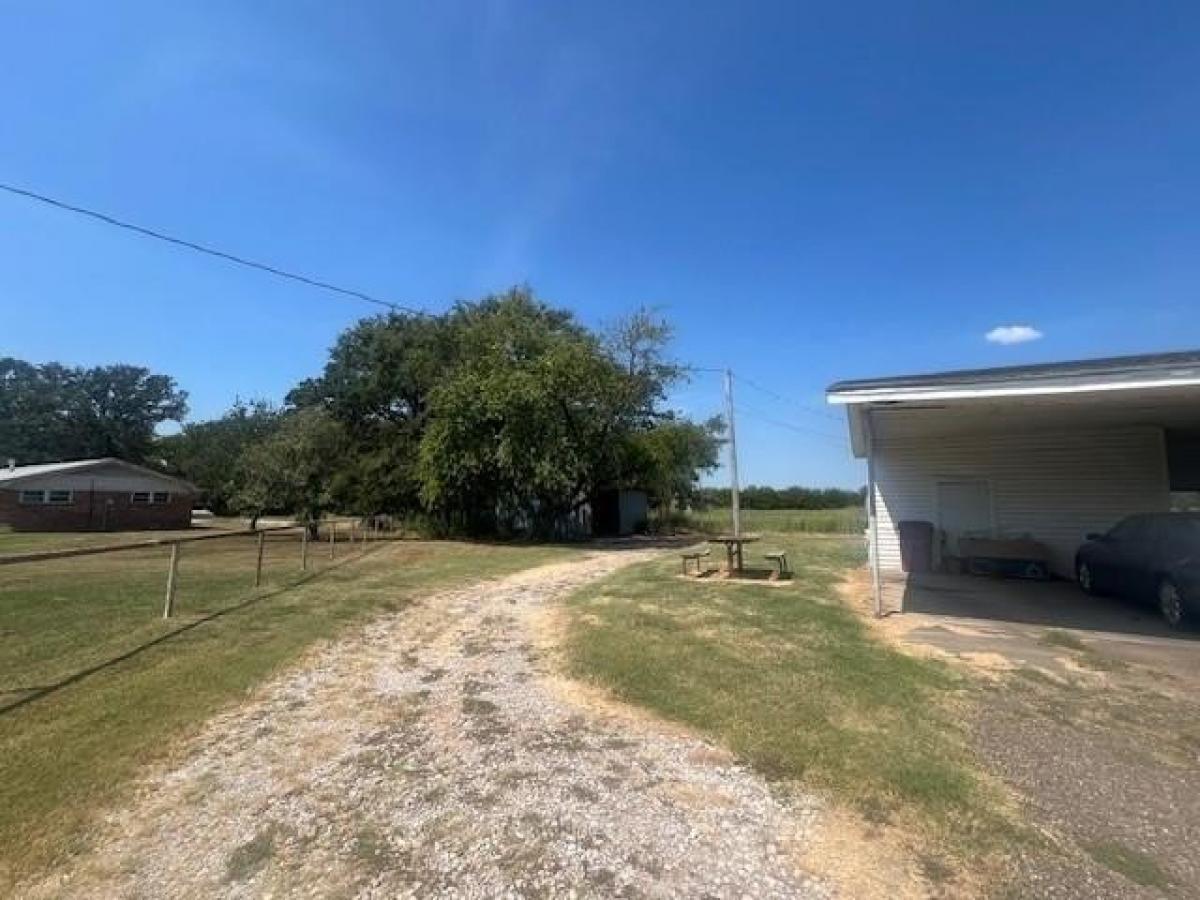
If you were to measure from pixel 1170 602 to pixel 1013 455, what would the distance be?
5.05 meters

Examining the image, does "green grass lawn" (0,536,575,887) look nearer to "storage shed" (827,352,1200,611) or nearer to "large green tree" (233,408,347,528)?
"storage shed" (827,352,1200,611)

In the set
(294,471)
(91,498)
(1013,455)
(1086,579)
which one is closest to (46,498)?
(91,498)

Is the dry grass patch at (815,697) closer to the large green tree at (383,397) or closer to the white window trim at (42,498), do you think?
the large green tree at (383,397)

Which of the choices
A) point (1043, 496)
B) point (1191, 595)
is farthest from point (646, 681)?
point (1043, 496)

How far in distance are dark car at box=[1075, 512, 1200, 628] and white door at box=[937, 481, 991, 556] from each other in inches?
86.4

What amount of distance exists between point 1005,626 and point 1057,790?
196 inches

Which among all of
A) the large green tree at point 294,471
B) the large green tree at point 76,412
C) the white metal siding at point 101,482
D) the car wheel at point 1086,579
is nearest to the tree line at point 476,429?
the large green tree at point 294,471

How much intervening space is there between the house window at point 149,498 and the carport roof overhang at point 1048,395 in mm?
36767

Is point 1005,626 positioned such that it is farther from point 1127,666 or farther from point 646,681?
point 646,681

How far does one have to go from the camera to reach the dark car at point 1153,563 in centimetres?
772

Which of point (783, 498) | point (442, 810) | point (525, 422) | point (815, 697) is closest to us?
point (442, 810)

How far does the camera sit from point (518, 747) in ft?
13.9

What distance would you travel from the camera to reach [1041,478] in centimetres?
1238

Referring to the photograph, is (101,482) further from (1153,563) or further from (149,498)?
(1153,563)
